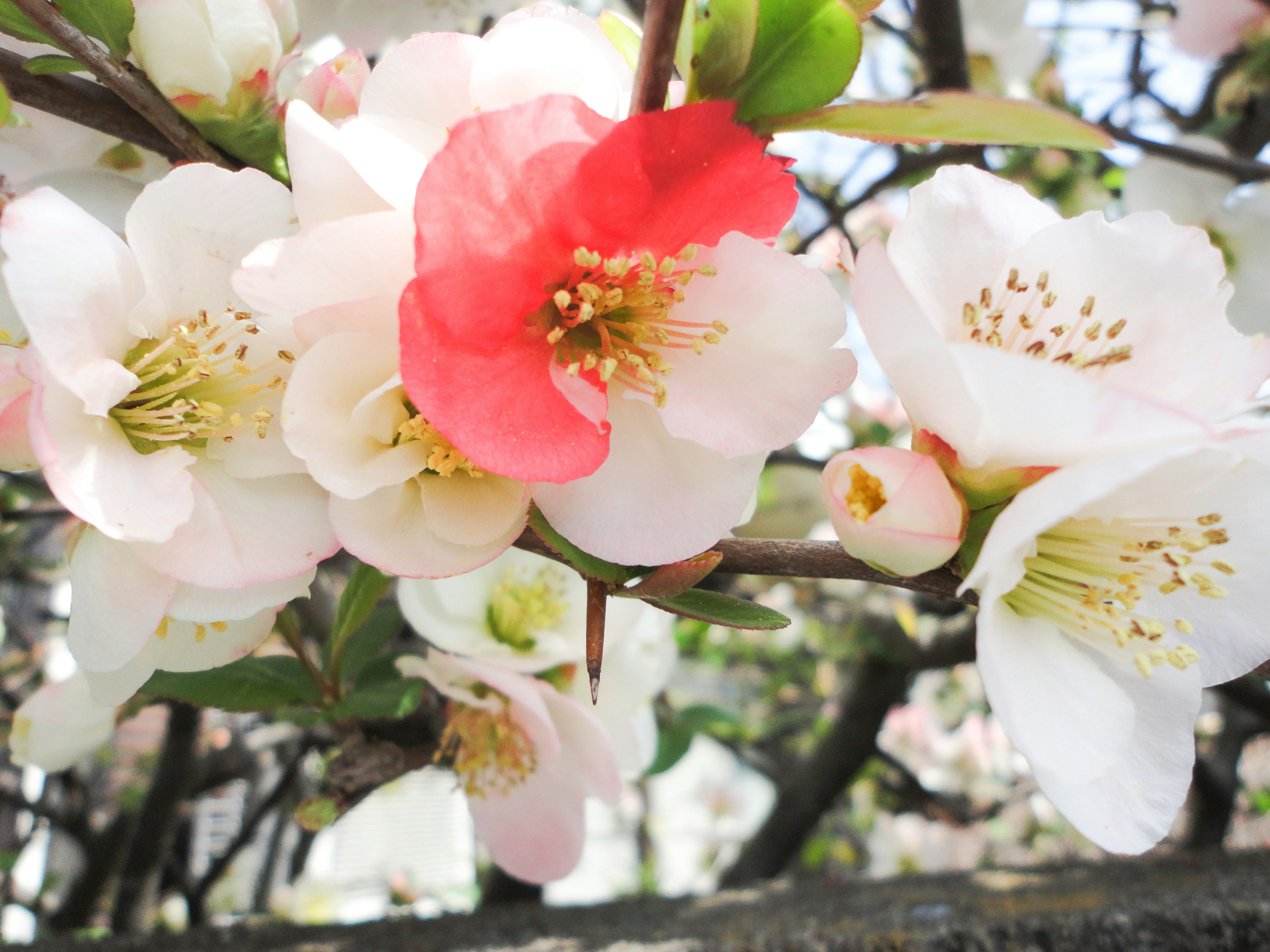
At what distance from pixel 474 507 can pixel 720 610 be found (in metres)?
0.10

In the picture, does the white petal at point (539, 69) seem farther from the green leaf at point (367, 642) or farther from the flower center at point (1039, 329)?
the green leaf at point (367, 642)

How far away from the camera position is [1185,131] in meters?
1.46

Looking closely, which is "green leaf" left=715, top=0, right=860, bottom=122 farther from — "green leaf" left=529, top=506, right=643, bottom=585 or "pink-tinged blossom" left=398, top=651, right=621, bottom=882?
"pink-tinged blossom" left=398, top=651, right=621, bottom=882

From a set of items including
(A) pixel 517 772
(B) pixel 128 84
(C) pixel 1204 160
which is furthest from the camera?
(C) pixel 1204 160

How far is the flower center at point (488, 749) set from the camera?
0.65 metres

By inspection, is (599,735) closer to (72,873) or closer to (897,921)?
(897,921)

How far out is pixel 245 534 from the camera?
328 mm

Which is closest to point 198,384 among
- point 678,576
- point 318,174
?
point 318,174

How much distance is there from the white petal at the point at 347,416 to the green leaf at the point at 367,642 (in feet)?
1.24

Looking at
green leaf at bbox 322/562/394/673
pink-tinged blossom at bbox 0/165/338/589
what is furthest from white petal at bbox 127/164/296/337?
green leaf at bbox 322/562/394/673

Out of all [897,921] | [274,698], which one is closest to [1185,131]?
[897,921]

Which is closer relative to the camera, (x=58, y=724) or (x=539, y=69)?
(x=539, y=69)

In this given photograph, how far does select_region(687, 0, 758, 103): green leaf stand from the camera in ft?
0.95

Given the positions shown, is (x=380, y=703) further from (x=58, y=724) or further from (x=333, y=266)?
(x=333, y=266)
